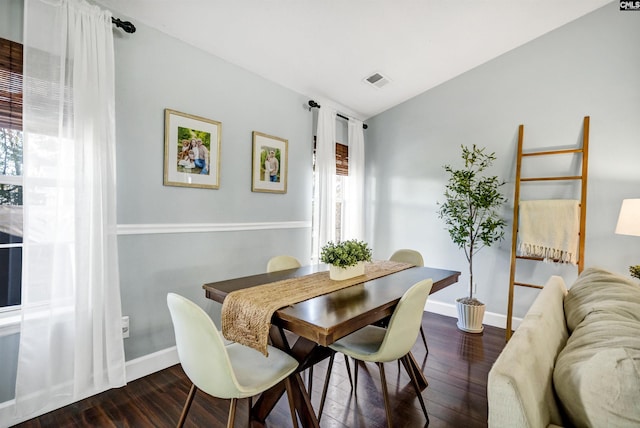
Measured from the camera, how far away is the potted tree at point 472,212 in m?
3.13

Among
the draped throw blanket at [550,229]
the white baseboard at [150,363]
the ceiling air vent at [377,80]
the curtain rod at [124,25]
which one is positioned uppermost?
the ceiling air vent at [377,80]

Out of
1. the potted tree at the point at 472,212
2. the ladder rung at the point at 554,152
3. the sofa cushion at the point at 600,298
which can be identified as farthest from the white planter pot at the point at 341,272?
the ladder rung at the point at 554,152

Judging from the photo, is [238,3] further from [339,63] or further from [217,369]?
[217,369]

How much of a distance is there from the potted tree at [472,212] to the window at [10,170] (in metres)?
3.42

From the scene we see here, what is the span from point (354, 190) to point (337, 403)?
2.56 meters

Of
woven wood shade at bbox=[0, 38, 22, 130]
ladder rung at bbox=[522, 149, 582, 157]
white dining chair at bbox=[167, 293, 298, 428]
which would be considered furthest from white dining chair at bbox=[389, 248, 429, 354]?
woven wood shade at bbox=[0, 38, 22, 130]

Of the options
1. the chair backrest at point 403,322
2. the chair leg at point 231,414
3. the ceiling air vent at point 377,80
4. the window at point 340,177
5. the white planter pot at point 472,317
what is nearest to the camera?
the chair leg at point 231,414

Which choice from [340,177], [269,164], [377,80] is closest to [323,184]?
[340,177]

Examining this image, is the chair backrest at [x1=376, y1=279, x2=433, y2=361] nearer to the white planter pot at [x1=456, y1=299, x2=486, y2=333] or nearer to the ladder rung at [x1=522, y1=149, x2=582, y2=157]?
the white planter pot at [x1=456, y1=299, x2=486, y2=333]

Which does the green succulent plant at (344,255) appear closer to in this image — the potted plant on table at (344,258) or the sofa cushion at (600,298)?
the potted plant on table at (344,258)

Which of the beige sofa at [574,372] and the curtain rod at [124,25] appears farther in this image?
the curtain rod at [124,25]

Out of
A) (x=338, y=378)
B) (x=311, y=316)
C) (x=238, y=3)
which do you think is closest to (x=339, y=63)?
(x=238, y=3)

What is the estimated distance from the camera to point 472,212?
3.38m

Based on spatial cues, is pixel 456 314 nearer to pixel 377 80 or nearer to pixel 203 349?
pixel 377 80
